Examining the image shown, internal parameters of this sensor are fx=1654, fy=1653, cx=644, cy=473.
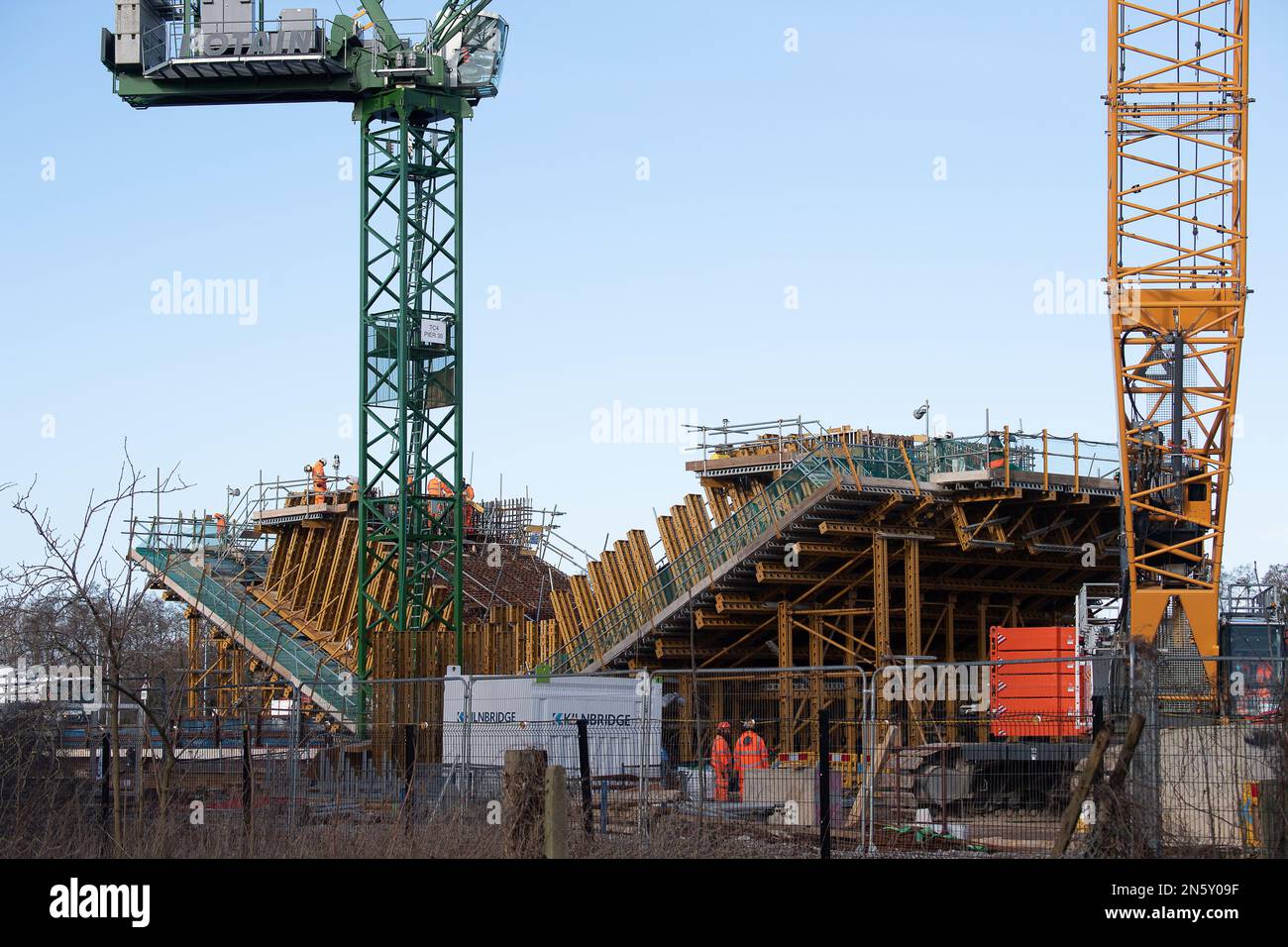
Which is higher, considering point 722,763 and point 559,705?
point 559,705

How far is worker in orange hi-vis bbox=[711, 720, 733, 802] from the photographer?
17.3 metres

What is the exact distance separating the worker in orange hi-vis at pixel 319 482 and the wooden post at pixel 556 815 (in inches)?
1740

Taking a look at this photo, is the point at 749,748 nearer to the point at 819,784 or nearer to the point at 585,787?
the point at 585,787

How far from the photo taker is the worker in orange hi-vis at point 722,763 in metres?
17.3

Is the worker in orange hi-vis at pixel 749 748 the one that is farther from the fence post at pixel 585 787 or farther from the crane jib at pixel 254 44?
the crane jib at pixel 254 44

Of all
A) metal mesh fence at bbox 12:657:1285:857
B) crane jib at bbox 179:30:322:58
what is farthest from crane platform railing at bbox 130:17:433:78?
metal mesh fence at bbox 12:657:1285:857

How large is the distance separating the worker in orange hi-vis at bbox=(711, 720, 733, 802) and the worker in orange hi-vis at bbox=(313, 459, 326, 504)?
3714 cm

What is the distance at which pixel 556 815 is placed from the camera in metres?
11.8

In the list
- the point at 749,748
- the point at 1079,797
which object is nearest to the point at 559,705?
the point at 749,748

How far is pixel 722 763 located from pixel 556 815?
7464 millimetres

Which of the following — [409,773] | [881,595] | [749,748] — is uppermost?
[881,595]

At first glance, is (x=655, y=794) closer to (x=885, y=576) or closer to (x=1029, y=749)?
(x=1029, y=749)
